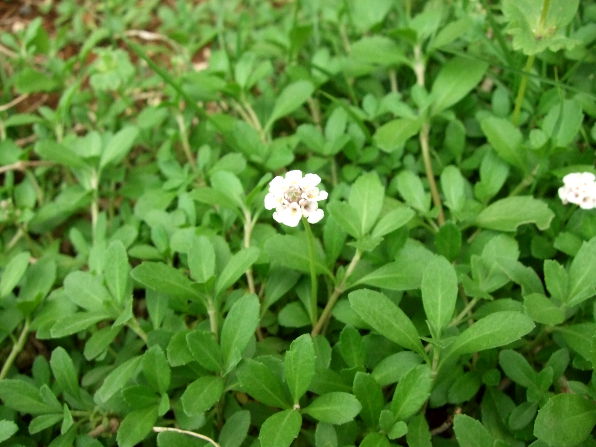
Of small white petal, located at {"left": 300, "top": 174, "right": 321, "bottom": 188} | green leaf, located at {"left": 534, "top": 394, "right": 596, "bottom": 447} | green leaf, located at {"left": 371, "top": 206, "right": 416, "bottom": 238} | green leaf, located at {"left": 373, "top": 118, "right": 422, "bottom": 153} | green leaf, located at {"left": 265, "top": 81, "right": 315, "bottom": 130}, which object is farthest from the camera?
→ green leaf, located at {"left": 265, "top": 81, "right": 315, "bottom": 130}

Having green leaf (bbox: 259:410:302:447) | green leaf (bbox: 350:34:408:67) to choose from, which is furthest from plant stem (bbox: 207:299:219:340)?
green leaf (bbox: 350:34:408:67)

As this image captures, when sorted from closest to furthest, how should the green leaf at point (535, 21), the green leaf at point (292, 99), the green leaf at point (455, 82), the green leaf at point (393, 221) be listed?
the green leaf at point (393, 221), the green leaf at point (535, 21), the green leaf at point (455, 82), the green leaf at point (292, 99)

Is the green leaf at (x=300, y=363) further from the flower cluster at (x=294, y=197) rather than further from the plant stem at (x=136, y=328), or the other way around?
the plant stem at (x=136, y=328)

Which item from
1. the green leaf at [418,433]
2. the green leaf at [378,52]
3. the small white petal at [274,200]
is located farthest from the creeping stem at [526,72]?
the green leaf at [418,433]

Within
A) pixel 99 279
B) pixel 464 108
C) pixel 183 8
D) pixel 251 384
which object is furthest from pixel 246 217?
pixel 183 8

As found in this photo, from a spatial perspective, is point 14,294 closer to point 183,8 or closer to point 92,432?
point 92,432

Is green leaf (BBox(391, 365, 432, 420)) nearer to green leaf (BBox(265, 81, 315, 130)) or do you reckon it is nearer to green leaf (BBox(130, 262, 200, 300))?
green leaf (BBox(130, 262, 200, 300))

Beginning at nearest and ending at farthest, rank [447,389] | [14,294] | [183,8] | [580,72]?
[447,389] < [14,294] < [580,72] < [183,8]
